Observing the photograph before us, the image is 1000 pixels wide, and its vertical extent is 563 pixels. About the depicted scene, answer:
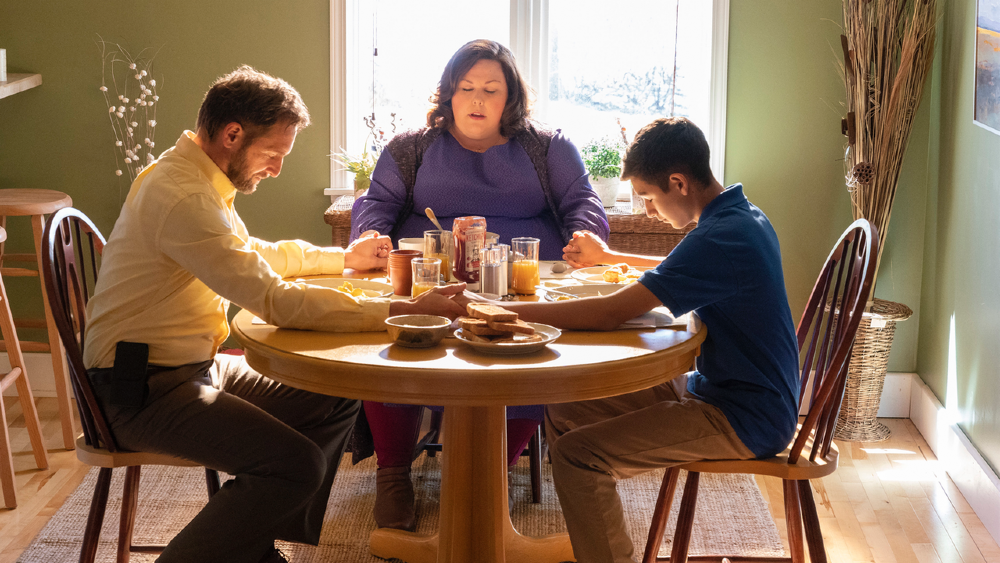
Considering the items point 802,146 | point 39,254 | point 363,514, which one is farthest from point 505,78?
point 39,254

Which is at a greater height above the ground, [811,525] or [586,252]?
[586,252]

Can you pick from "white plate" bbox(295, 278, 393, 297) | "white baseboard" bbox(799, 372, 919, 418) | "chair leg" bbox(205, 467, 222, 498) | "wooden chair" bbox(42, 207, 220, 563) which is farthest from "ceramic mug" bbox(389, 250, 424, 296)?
"white baseboard" bbox(799, 372, 919, 418)

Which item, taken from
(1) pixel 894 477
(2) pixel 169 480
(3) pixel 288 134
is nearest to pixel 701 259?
(3) pixel 288 134

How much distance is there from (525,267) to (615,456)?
48 centimetres

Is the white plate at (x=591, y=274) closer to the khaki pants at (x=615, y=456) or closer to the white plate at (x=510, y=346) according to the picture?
the khaki pants at (x=615, y=456)

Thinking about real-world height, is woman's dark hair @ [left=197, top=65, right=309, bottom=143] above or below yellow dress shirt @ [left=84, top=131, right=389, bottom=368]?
above

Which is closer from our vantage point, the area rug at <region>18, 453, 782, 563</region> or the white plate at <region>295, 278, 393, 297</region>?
the white plate at <region>295, 278, 393, 297</region>

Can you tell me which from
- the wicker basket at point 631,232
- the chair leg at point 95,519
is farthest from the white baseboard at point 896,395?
the chair leg at point 95,519

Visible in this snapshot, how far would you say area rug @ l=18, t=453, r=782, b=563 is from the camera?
2463mm

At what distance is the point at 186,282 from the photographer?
1894 mm

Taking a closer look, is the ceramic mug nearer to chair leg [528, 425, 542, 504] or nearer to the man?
the man

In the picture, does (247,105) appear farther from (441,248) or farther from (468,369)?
(468,369)

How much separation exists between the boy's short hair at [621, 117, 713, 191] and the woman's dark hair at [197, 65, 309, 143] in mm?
748

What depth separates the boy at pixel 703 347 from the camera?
177 cm
